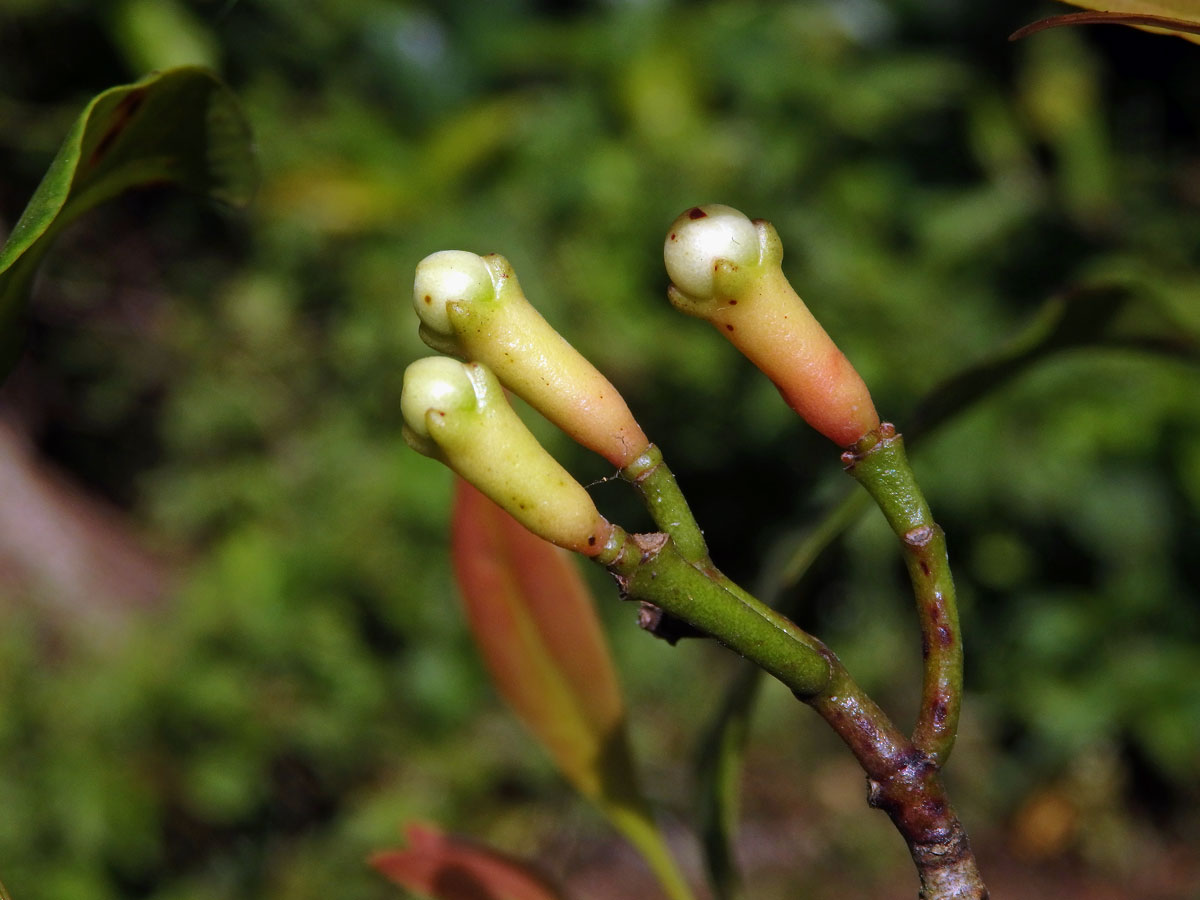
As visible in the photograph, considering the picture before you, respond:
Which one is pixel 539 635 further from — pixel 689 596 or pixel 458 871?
pixel 689 596

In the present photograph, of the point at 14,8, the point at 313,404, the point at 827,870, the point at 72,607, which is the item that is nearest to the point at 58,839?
the point at 72,607

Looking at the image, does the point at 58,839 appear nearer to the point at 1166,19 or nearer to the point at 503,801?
the point at 503,801

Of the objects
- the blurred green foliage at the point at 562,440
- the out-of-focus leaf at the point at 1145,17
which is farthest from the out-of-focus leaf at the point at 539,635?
the blurred green foliage at the point at 562,440

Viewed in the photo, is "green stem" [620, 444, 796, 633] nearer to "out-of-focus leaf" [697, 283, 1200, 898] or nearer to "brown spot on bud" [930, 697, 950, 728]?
"brown spot on bud" [930, 697, 950, 728]

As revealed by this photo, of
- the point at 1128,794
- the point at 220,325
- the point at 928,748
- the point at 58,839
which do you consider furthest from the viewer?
the point at 220,325

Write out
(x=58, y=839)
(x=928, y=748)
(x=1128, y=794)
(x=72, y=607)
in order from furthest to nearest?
1. (x=72, y=607)
2. (x=1128, y=794)
3. (x=58, y=839)
4. (x=928, y=748)

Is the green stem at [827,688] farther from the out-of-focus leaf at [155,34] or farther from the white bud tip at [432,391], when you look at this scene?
the out-of-focus leaf at [155,34]

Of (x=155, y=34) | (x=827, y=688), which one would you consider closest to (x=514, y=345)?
(x=827, y=688)
